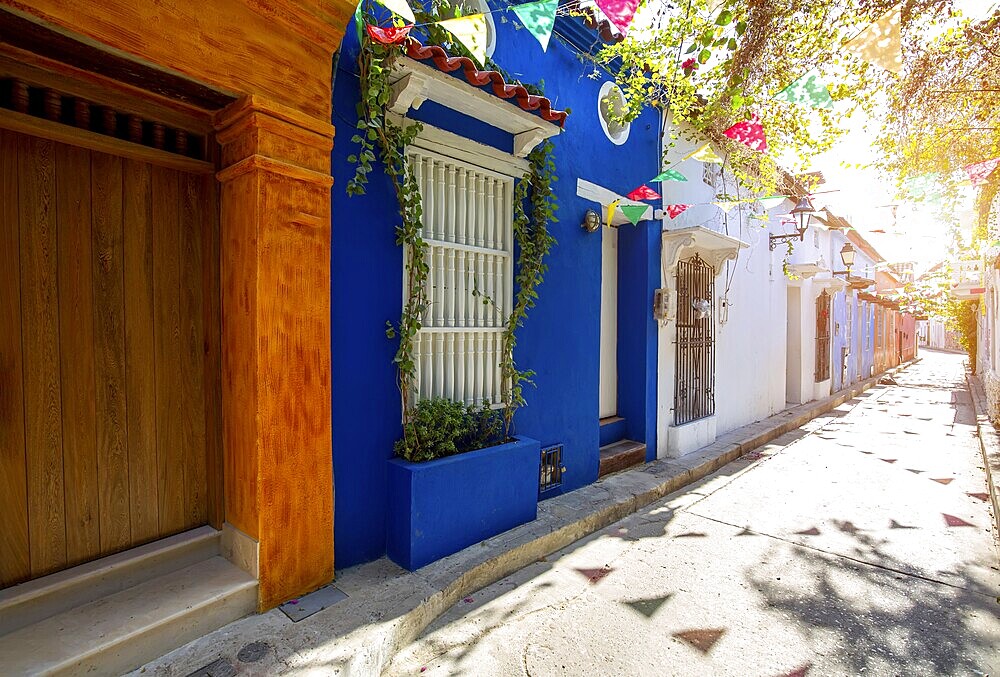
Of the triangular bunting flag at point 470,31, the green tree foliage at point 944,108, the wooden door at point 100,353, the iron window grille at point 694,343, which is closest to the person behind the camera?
the wooden door at point 100,353

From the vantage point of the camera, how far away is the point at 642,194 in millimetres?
5758

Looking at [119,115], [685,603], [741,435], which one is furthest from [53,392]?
[741,435]

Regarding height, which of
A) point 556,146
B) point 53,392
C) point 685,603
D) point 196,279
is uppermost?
point 556,146

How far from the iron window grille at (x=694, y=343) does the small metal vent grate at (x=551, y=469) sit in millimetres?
2564

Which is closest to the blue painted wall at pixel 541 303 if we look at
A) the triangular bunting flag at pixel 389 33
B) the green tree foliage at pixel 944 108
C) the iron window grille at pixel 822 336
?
the triangular bunting flag at pixel 389 33

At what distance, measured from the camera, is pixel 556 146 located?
473 centimetres

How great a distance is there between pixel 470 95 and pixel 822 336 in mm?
13233

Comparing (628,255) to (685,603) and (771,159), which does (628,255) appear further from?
(685,603)

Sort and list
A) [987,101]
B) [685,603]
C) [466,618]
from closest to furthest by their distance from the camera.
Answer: [466,618], [685,603], [987,101]

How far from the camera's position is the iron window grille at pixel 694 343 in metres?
6.64

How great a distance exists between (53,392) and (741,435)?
27.1ft

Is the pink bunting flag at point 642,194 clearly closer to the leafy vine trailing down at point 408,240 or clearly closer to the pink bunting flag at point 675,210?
the pink bunting flag at point 675,210

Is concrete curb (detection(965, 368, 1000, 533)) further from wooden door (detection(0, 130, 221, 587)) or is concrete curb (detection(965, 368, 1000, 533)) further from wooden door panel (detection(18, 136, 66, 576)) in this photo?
wooden door panel (detection(18, 136, 66, 576))

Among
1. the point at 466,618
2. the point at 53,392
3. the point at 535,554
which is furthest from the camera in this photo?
the point at 535,554
